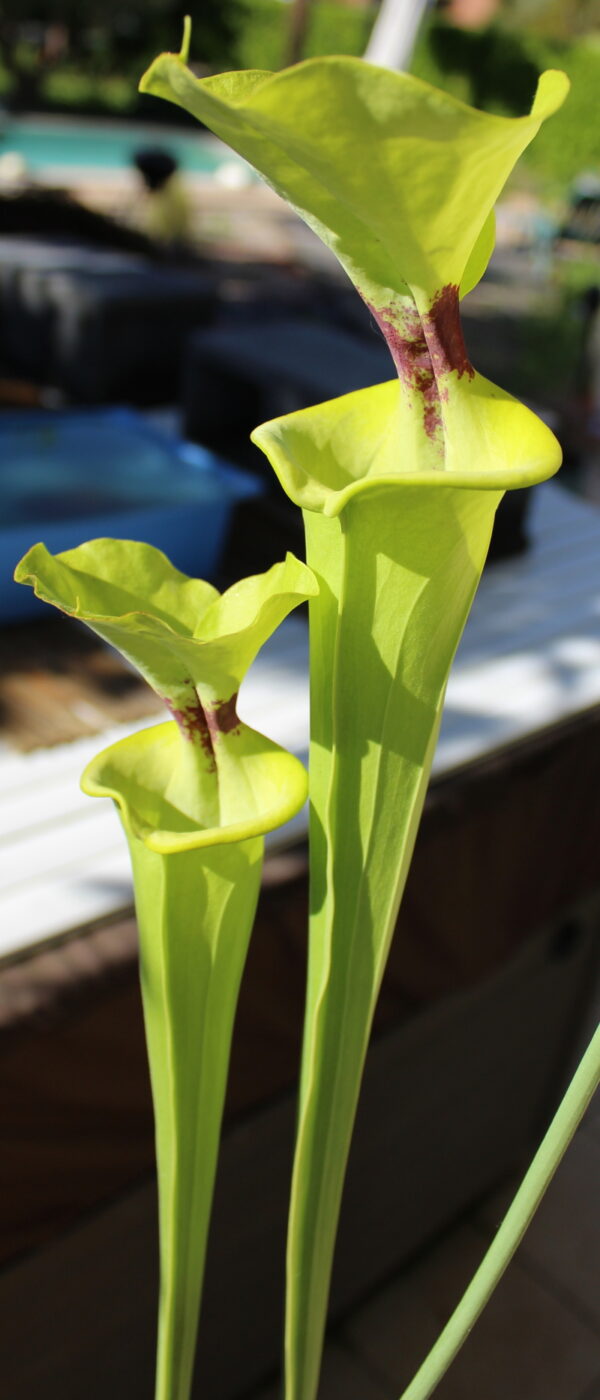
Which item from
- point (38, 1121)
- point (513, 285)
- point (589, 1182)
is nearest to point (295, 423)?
point (38, 1121)

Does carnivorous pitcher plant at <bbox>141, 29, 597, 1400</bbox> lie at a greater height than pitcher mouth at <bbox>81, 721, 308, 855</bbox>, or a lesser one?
greater

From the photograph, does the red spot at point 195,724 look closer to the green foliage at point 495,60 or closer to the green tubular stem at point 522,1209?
the green tubular stem at point 522,1209

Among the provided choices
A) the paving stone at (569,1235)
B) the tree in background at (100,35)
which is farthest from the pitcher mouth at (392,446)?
the tree in background at (100,35)

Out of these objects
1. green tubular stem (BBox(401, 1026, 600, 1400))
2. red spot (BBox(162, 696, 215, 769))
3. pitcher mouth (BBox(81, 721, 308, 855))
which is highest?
red spot (BBox(162, 696, 215, 769))

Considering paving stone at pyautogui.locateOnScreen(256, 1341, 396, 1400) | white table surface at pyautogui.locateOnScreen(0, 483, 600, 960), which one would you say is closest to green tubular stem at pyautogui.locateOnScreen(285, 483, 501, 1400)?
white table surface at pyautogui.locateOnScreen(0, 483, 600, 960)

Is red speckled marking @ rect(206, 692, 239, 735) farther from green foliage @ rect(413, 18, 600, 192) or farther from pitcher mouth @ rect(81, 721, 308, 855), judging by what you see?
green foliage @ rect(413, 18, 600, 192)

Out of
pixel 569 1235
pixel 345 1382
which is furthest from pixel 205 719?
pixel 569 1235
